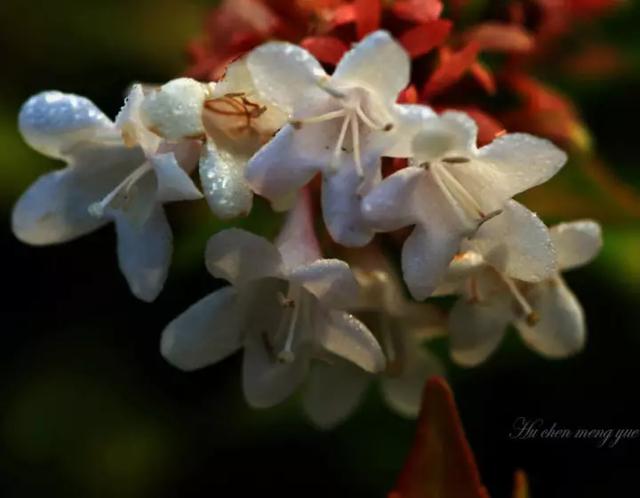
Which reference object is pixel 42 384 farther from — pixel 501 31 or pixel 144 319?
pixel 501 31

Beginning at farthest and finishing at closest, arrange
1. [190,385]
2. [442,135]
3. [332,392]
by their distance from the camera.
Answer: [190,385] < [332,392] < [442,135]

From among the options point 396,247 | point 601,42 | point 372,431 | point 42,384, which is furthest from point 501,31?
point 42,384

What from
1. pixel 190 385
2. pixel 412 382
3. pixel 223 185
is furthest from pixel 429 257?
pixel 190 385

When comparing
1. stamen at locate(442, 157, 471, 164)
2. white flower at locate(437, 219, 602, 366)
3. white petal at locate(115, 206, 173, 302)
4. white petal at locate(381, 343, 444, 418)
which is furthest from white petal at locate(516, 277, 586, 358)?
white petal at locate(115, 206, 173, 302)

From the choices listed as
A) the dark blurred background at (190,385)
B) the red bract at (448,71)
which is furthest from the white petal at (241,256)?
the dark blurred background at (190,385)

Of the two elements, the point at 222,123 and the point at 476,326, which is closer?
the point at 222,123

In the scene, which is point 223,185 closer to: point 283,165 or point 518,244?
point 283,165

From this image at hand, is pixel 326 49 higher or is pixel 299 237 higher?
pixel 326 49
